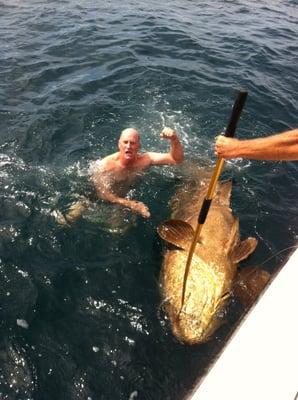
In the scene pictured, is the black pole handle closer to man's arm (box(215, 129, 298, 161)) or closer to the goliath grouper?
man's arm (box(215, 129, 298, 161))

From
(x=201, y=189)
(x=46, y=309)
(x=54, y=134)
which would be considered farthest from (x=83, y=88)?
(x=46, y=309)

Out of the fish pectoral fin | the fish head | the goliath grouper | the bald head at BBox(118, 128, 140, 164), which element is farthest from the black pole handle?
the bald head at BBox(118, 128, 140, 164)

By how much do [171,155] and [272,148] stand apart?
3.19m

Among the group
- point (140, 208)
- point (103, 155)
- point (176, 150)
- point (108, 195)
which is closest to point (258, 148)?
point (140, 208)

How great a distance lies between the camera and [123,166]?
6.59 m

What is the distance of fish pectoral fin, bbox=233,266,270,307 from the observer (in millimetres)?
4676

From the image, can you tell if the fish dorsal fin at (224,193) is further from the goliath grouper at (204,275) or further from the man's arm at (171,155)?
the man's arm at (171,155)

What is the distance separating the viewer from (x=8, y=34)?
12195mm

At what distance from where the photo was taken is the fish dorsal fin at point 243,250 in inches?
196

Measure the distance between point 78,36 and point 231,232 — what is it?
364 inches

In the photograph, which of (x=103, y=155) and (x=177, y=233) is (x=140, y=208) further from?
(x=103, y=155)

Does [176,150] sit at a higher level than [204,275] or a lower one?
higher

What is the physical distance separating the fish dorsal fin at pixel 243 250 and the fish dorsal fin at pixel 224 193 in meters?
1.12

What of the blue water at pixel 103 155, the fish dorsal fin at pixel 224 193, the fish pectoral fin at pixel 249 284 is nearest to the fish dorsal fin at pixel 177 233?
the blue water at pixel 103 155
